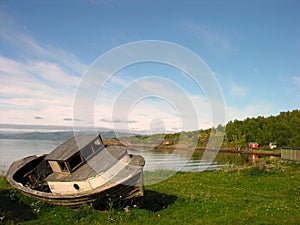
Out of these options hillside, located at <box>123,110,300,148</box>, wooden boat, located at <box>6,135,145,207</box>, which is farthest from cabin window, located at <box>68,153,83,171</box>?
hillside, located at <box>123,110,300,148</box>

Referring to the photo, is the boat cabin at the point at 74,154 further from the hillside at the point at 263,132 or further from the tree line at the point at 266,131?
the tree line at the point at 266,131

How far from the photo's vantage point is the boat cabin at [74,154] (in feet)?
48.0

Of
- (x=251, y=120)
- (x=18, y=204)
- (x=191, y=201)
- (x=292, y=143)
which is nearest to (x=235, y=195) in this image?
(x=191, y=201)

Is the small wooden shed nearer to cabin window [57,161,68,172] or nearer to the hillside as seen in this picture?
cabin window [57,161,68,172]

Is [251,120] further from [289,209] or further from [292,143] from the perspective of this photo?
[289,209]

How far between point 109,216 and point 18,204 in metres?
5.67

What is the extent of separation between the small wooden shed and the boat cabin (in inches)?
1428

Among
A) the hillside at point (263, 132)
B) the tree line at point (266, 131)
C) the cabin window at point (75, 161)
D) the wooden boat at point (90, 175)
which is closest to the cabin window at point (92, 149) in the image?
the wooden boat at point (90, 175)

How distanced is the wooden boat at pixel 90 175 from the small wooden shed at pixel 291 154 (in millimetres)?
34754

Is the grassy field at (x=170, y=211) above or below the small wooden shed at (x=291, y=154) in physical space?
below

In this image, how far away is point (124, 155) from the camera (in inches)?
588

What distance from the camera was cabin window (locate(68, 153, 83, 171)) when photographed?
14.7m

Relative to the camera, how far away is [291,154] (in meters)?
42.3

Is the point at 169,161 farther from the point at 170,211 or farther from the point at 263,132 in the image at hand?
the point at 263,132
